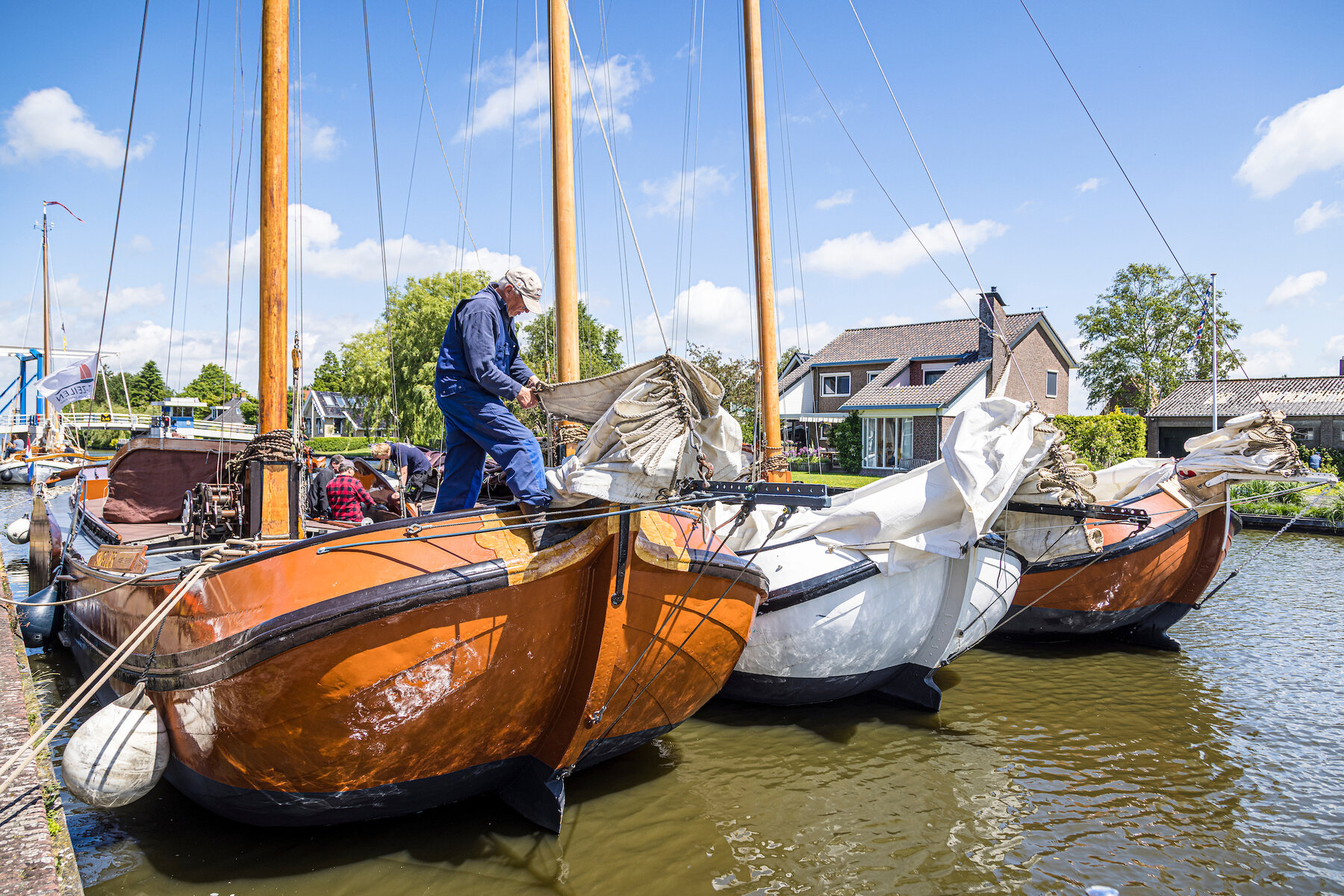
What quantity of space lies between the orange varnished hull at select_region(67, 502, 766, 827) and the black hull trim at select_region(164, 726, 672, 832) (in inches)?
0.4

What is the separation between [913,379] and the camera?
32469mm

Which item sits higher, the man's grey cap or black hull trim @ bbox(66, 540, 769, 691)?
the man's grey cap

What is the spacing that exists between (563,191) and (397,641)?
5.50 m

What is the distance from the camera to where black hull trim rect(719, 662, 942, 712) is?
625 centimetres

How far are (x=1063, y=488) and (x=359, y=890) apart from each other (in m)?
5.90

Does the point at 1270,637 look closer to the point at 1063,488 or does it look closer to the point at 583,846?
the point at 1063,488

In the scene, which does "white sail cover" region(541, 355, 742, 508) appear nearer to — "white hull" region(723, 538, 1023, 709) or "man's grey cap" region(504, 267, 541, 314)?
"man's grey cap" region(504, 267, 541, 314)

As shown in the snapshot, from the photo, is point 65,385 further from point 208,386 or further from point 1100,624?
point 208,386

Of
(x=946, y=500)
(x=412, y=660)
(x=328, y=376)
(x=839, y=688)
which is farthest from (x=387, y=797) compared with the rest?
(x=328, y=376)

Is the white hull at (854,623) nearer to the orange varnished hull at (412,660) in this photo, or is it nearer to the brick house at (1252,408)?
the orange varnished hull at (412,660)

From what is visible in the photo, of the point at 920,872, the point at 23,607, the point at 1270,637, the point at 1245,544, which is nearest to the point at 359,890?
the point at 920,872

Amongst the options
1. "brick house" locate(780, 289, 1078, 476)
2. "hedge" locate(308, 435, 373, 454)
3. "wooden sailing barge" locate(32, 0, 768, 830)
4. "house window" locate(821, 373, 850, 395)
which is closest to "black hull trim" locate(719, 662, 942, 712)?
"wooden sailing barge" locate(32, 0, 768, 830)

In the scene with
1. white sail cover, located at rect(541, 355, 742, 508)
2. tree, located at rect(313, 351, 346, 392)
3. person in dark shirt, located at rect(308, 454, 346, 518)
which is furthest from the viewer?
tree, located at rect(313, 351, 346, 392)

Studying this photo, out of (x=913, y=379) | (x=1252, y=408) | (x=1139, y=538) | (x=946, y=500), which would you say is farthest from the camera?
(x=913, y=379)
